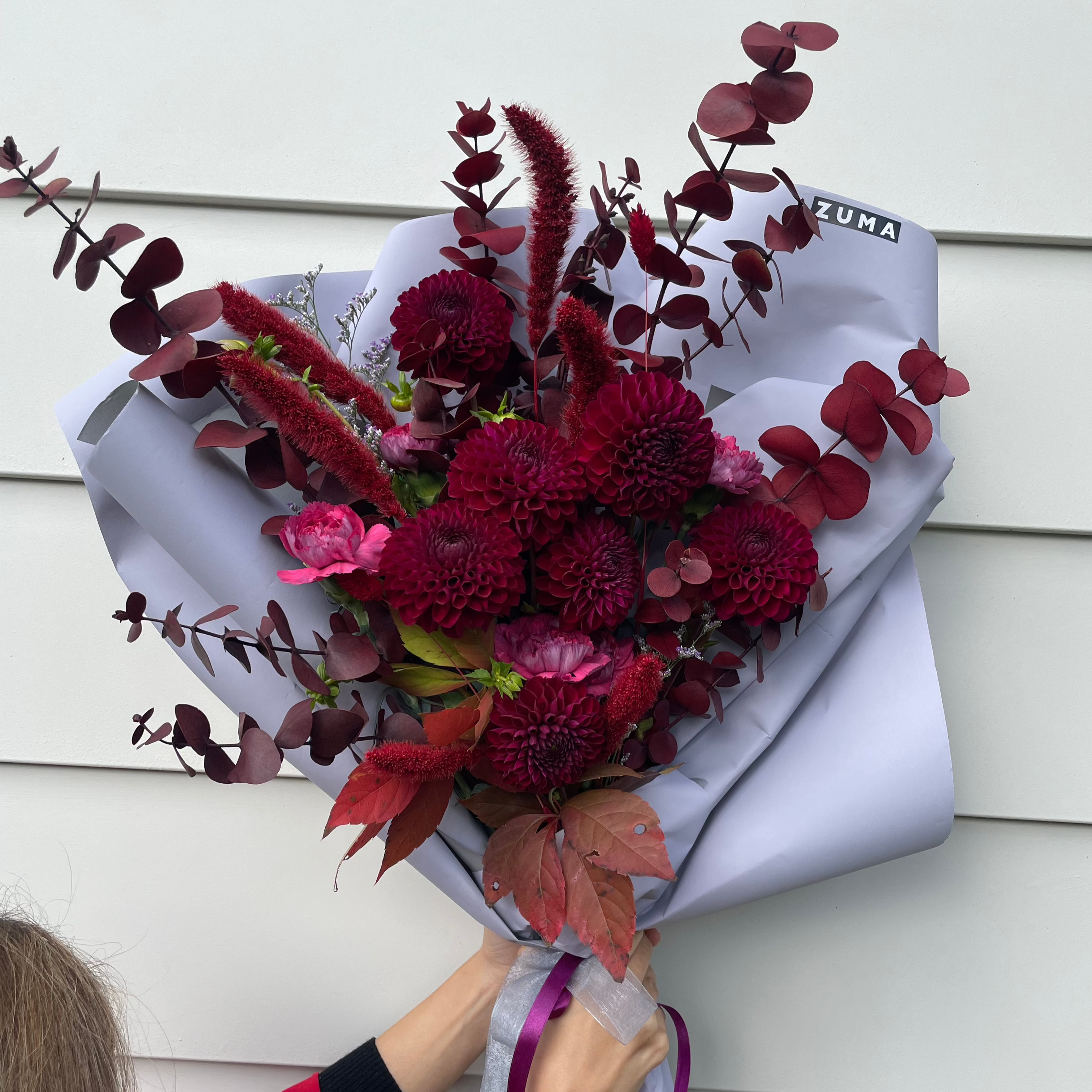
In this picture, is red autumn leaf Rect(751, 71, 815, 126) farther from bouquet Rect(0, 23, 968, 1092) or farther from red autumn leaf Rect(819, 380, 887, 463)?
red autumn leaf Rect(819, 380, 887, 463)

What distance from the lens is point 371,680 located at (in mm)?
522

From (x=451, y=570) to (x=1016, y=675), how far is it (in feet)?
1.86

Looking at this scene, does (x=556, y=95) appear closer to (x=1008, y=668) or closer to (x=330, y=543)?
(x=330, y=543)

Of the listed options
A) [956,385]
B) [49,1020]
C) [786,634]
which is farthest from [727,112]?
[49,1020]

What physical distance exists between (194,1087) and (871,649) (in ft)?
2.40

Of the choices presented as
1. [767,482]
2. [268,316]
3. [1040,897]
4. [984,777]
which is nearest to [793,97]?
[767,482]

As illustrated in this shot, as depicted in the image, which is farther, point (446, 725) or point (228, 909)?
point (228, 909)

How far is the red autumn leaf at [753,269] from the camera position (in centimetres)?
57

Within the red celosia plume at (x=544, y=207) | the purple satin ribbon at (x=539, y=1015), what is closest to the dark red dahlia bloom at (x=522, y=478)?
the red celosia plume at (x=544, y=207)

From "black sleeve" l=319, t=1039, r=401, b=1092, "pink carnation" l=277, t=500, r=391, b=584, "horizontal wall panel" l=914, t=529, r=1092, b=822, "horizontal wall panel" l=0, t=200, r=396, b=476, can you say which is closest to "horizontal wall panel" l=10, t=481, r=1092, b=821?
"horizontal wall panel" l=914, t=529, r=1092, b=822

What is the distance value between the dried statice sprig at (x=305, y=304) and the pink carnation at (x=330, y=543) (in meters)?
0.14

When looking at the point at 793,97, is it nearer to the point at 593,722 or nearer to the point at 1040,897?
the point at 593,722

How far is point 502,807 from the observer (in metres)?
0.54

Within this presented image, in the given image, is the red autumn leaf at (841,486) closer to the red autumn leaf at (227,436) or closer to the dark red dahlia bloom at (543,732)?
the dark red dahlia bloom at (543,732)
